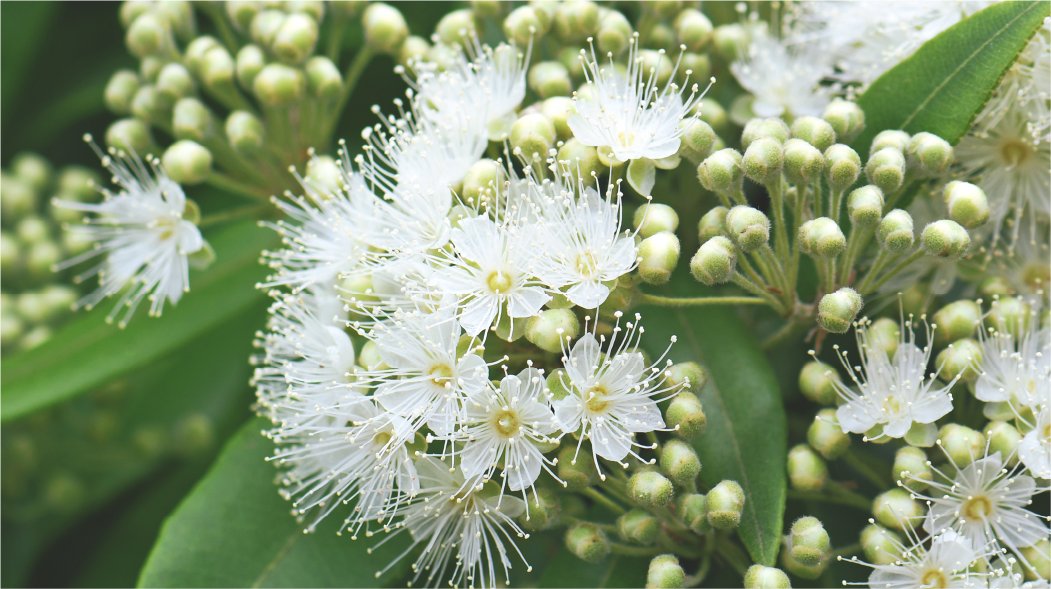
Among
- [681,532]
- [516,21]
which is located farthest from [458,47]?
[681,532]

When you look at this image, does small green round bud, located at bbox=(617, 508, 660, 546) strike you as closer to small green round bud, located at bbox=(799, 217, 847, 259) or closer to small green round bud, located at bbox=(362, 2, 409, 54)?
small green round bud, located at bbox=(799, 217, 847, 259)

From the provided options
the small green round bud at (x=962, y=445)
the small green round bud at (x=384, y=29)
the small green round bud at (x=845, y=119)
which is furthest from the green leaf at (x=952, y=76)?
the small green round bud at (x=384, y=29)

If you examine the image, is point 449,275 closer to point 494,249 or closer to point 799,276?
point 494,249

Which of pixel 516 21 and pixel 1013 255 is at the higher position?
pixel 516 21

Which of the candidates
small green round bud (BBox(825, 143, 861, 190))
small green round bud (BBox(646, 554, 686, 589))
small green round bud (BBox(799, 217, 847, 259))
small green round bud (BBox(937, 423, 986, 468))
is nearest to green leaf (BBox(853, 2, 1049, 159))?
small green round bud (BBox(825, 143, 861, 190))

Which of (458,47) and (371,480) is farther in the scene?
(458,47)
